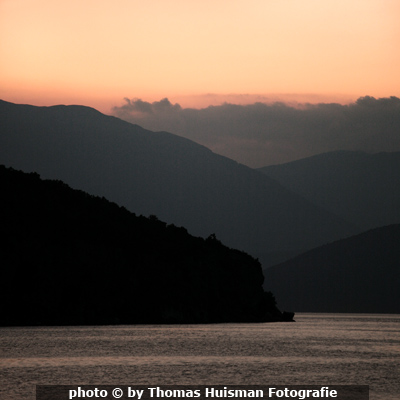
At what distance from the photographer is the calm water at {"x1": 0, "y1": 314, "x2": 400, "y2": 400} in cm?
7088

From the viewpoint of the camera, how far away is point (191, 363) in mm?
87688

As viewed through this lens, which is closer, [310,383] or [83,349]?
[310,383]

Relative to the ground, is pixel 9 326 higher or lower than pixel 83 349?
higher

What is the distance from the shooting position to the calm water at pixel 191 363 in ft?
233

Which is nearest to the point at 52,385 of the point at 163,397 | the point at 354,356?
the point at 163,397

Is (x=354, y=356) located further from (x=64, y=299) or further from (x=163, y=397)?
(x=64, y=299)

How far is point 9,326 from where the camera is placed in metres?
183

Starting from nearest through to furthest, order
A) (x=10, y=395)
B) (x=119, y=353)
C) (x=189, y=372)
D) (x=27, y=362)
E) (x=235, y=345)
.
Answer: (x=10, y=395) → (x=189, y=372) → (x=27, y=362) → (x=119, y=353) → (x=235, y=345)

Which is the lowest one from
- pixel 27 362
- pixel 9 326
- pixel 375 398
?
pixel 375 398

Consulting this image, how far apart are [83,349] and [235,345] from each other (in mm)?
25225
